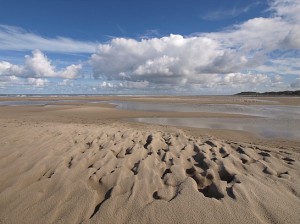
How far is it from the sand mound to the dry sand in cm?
1

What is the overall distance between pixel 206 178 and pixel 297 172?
213 cm

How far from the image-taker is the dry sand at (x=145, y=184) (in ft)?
12.2

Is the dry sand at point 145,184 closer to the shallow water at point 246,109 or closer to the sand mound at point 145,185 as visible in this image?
the sand mound at point 145,185

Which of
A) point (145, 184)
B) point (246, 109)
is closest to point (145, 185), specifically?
point (145, 184)

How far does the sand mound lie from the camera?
3.73m

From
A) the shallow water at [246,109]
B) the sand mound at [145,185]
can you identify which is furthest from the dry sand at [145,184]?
the shallow water at [246,109]

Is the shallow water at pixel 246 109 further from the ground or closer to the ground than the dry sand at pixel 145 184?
closer to the ground

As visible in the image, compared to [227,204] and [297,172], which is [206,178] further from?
[297,172]

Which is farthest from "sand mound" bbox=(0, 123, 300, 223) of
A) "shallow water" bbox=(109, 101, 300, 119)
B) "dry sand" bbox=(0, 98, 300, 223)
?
"shallow water" bbox=(109, 101, 300, 119)

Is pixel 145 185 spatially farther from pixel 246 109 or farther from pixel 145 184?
pixel 246 109

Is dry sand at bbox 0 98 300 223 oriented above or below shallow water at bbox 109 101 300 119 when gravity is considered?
above

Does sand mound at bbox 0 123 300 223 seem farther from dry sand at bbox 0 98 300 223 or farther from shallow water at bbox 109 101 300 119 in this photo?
shallow water at bbox 109 101 300 119

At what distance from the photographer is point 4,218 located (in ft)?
12.2

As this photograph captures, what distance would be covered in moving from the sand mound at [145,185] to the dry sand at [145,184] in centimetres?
1
